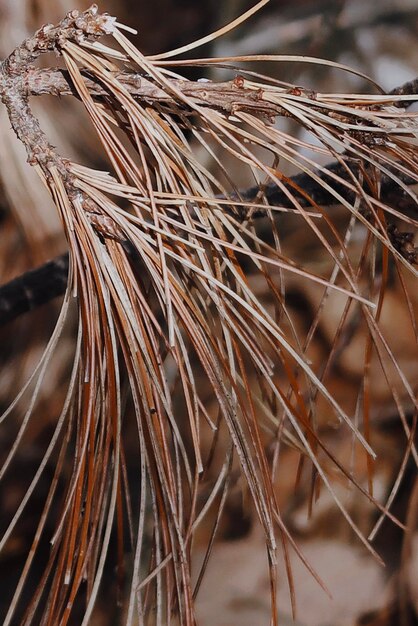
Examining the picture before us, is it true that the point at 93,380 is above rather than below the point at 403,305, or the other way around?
above

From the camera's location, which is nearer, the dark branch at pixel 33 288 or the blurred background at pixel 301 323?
the dark branch at pixel 33 288

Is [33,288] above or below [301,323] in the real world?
above

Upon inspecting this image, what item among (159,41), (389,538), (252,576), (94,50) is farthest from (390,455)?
(94,50)

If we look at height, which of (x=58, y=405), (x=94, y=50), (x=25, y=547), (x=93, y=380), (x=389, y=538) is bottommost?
(x=389, y=538)

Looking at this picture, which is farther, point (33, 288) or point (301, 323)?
point (301, 323)

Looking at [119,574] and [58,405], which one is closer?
[119,574]

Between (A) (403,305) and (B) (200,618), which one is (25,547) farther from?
(A) (403,305)

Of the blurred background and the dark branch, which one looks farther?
the blurred background
